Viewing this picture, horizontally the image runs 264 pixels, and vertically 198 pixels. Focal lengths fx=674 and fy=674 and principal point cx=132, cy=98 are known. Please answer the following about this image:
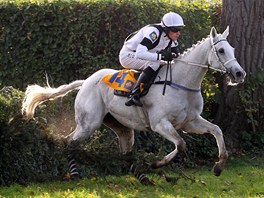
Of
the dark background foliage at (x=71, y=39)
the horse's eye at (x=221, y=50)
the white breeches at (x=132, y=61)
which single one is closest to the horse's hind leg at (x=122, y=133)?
the dark background foliage at (x=71, y=39)

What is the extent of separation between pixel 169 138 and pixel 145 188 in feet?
2.68

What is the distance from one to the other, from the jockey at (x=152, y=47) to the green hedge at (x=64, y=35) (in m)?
2.75

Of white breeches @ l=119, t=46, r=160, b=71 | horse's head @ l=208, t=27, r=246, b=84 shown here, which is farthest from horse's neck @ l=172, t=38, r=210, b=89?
white breeches @ l=119, t=46, r=160, b=71

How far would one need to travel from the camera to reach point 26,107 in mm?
10359

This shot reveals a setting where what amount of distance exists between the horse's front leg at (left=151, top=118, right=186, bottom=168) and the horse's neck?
0.65 metres

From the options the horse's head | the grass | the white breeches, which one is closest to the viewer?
the grass

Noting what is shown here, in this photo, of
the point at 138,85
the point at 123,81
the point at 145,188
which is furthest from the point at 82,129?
the point at 145,188

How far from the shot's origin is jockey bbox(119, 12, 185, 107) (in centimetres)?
984

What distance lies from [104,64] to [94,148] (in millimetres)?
2746

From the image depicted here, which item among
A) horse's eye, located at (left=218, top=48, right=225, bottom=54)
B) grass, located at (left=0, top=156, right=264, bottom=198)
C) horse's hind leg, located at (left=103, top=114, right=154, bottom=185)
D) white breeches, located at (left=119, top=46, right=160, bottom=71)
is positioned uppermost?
horse's eye, located at (left=218, top=48, right=225, bottom=54)

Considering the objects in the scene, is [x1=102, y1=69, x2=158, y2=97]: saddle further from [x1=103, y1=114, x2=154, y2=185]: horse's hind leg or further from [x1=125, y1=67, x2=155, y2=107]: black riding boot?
[x1=103, y1=114, x2=154, y2=185]: horse's hind leg

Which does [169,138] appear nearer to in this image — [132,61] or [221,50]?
[132,61]

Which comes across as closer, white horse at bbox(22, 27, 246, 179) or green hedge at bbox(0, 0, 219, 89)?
white horse at bbox(22, 27, 246, 179)

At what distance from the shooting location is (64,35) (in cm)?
1305
